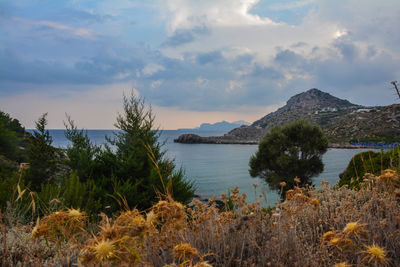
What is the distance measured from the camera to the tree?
17234 millimetres

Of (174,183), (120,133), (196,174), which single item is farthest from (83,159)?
(196,174)

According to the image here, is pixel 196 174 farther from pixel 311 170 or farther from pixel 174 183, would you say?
pixel 174 183

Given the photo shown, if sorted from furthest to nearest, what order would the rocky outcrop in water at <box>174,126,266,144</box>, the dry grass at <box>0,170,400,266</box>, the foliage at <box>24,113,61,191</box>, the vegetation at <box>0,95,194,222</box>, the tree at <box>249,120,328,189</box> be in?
the rocky outcrop in water at <box>174,126,266,144</box>, the tree at <box>249,120,328,189</box>, the foliage at <box>24,113,61,191</box>, the vegetation at <box>0,95,194,222</box>, the dry grass at <box>0,170,400,266</box>

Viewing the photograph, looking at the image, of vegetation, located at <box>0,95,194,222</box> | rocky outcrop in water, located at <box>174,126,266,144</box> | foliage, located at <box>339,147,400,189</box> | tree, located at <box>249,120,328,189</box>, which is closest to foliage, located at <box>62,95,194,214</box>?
vegetation, located at <box>0,95,194,222</box>

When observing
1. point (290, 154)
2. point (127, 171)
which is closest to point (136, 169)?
point (127, 171)

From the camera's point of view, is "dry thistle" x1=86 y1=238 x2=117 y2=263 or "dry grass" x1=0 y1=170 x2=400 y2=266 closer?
"dry thistle" x1=86 y1=238 x2=117 y2=263

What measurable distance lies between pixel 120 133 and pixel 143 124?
885mm

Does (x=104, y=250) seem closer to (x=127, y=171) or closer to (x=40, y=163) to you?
(x=127, y=171)

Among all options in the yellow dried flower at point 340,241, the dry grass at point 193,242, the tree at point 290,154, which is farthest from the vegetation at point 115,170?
the tree at point 290,154

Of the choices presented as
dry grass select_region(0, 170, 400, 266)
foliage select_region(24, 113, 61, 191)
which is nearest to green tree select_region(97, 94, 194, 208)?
foliage select_region(24, 113, 61, 191)

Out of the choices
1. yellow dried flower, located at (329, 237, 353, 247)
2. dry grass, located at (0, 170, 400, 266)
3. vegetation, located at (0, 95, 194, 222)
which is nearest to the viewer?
dry grass, located at (0, 170, 400, 266)

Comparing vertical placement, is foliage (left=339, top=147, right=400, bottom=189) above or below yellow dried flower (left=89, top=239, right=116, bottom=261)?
below

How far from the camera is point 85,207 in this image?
5621 millimetres

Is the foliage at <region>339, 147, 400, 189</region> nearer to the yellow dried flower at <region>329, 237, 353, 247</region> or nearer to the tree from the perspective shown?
Answer: the yellow dried flower at <region>329, 237, 353, 247</region>
